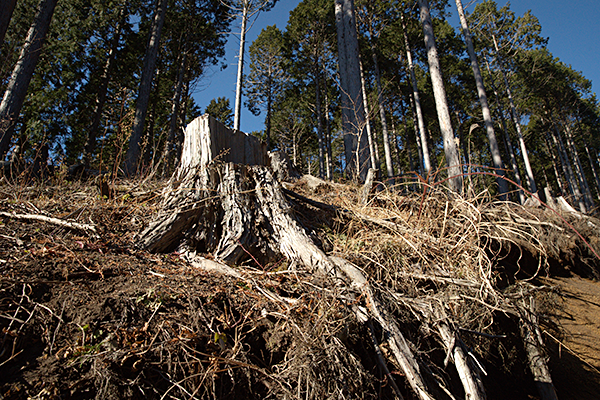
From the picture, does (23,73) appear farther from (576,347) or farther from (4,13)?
(576,347)

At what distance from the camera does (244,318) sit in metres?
1.54

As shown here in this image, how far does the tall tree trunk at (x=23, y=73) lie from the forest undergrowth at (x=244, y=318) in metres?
3.90

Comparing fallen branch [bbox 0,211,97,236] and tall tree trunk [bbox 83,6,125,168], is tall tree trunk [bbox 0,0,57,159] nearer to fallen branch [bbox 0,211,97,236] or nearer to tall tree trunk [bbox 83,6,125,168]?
fallen branch [bbox 0,211,97,236]

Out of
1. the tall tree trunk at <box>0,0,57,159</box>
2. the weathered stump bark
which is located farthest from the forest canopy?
the weathered stump bark

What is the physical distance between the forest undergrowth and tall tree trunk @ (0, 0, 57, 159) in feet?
12.8

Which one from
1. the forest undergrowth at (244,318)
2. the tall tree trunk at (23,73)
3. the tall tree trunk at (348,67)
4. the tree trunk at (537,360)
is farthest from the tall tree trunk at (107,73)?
the tree trunk at (537,360)

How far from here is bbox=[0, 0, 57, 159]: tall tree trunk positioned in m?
5.04

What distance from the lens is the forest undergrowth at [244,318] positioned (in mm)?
1208

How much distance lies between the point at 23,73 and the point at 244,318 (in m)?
6.75

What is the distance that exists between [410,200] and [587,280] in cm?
437

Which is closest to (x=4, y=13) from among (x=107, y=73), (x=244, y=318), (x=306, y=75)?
(x=244, y=318)

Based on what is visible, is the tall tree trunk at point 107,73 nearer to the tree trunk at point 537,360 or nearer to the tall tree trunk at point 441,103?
the tall tree trunk at point 441,103

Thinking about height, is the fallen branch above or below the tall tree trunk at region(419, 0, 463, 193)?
below

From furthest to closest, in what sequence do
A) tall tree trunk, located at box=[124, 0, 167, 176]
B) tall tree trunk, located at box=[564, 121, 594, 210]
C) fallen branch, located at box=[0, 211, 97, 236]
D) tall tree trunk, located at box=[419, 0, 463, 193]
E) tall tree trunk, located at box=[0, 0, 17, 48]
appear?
1. tall tree trunk, located at box=[564, 121, 594, 210]
2. tall tree trunk, located at box=[124, 0, 167, 176]
3. tall tree trunk, located at box=[419, 0, 463, 193]
4. tall tree trunk, located at box=[0, 0, 17, 48]
5. fallen branch, located at box=[0, 211, 97, 236]
